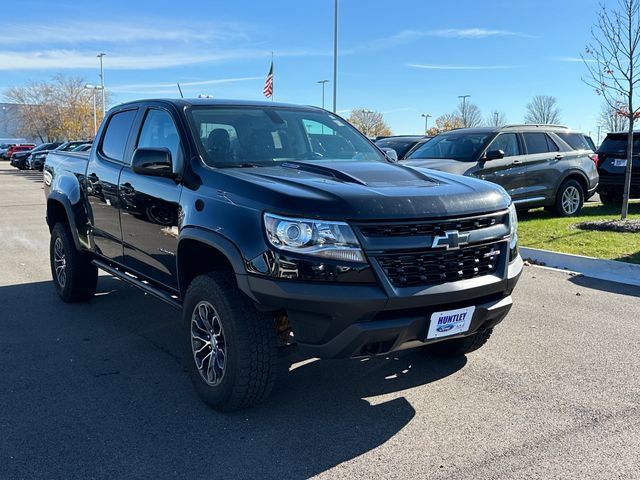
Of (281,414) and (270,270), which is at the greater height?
(270,270)

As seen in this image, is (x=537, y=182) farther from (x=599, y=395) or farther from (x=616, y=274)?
(x=599, y=395)

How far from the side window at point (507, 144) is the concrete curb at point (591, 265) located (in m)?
3.06

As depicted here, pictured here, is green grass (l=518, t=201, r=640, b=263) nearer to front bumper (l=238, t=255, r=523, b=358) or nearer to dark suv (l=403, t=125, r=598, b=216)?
dark suv (l=403, t=125, r=598, b=216)

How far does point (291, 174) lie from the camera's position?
3.73m

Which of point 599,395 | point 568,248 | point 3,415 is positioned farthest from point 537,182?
point 3,415

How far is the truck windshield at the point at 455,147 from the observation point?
420 inches

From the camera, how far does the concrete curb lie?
721cm

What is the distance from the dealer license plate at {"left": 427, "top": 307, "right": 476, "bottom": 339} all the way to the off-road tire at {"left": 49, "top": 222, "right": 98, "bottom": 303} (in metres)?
4.03

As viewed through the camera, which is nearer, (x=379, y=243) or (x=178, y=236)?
(x=379, y=243)

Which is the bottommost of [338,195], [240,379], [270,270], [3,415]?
[3,415]

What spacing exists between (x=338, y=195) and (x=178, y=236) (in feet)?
4.13

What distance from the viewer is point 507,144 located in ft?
36.3

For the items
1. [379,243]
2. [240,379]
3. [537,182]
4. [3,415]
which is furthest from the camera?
[537,182]

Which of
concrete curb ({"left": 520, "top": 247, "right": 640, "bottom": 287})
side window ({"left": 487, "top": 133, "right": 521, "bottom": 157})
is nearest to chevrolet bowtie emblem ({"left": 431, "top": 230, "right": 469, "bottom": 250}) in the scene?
concrete curb ({"left": 520, "top": 247, "right": 640, "bottom": 287})
